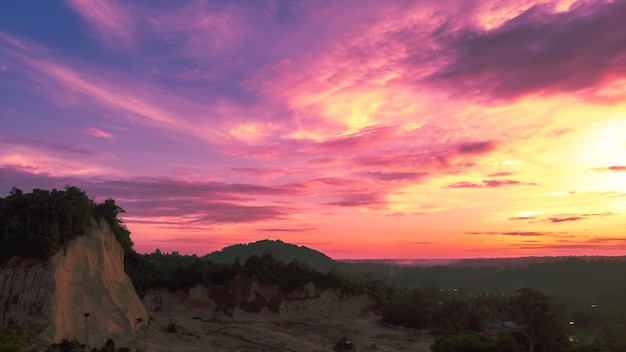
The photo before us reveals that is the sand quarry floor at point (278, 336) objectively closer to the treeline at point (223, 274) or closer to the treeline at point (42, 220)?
the treeline at point (223, 274)

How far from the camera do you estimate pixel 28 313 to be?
25203 millimetres

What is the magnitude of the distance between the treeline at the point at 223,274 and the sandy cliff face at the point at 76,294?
23.4 m

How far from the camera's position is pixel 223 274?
203 feet

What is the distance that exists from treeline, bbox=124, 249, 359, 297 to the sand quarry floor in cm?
547

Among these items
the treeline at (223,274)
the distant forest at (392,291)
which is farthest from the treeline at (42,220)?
the treeline at (223,274)

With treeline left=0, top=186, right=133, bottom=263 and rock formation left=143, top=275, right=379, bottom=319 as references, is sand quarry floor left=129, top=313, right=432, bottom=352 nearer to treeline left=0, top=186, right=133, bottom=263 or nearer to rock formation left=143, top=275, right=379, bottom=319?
rock formation left=143, top=275, right=379, bottom=319

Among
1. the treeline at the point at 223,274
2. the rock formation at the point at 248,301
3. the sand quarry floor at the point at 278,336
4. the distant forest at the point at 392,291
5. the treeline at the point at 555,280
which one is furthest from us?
the treeline at the point at 555,280

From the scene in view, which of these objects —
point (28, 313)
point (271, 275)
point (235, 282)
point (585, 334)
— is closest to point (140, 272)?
point (235, 282)

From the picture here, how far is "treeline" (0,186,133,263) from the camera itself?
27.0 meters

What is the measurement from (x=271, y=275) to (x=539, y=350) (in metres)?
38.7

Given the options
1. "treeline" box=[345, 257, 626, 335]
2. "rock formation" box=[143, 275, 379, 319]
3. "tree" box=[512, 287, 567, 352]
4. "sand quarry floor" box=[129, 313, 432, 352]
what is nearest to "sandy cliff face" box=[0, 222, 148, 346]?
"sand quarry floor" box=[129, 313, 432, 352]

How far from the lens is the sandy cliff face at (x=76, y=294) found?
25328 millimetres

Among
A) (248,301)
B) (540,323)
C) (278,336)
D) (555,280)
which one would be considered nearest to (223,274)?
(248,301)

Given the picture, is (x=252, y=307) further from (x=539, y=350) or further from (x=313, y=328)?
(x=539, y=350)
